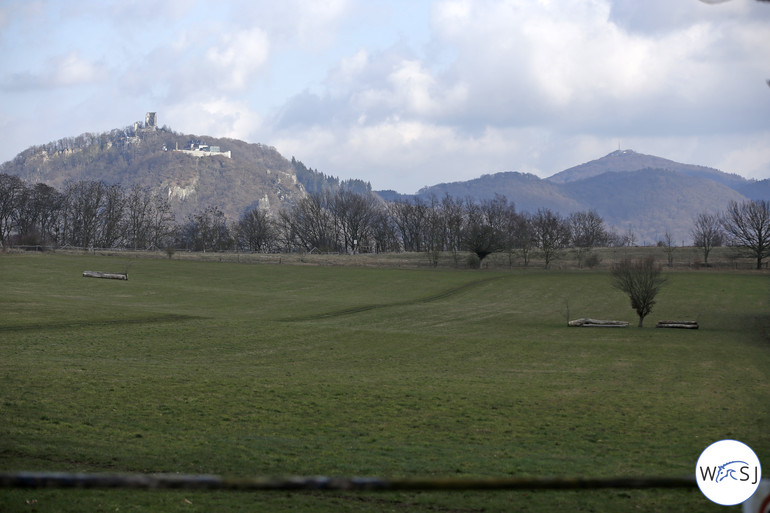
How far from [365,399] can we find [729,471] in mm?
14268

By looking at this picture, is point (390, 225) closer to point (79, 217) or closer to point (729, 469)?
point (79, 217)

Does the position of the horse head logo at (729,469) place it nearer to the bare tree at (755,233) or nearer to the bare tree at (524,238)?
the bare tree at (755,233)

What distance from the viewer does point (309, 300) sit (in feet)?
189

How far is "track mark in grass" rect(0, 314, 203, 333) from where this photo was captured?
1272 inches

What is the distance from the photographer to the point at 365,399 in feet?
60.6

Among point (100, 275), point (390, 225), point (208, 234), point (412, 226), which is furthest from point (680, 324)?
point (390, 225)

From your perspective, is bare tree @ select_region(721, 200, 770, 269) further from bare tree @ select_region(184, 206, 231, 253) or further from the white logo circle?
bare tree @ select_region(184, 206, 231, 253)

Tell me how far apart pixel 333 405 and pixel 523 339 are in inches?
871

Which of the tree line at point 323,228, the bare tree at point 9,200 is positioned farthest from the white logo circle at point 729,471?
the bare tree at point 9,200

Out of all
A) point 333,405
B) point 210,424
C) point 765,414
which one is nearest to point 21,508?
point 210,424

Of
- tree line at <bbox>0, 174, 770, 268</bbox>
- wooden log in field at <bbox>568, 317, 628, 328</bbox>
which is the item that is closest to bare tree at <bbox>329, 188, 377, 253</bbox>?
tree line at <bbox>0, 174, 770, 268</bbox>

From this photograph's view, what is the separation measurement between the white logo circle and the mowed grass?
4583 millimetres

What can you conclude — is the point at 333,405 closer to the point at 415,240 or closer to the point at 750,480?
the point at 750,480

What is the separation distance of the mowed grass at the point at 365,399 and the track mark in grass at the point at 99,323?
178mm
